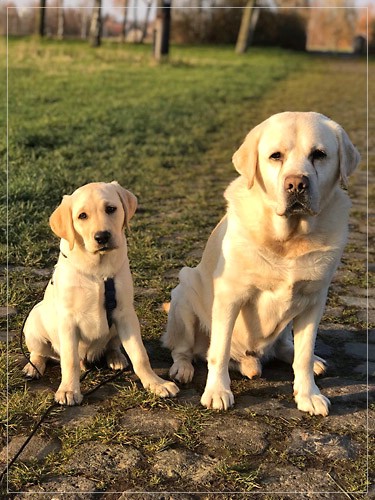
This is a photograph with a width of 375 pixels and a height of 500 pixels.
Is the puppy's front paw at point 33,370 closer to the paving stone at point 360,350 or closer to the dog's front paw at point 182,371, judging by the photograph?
the dog's front paw at point 182,371

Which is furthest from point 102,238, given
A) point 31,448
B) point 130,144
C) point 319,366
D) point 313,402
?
point 130,144

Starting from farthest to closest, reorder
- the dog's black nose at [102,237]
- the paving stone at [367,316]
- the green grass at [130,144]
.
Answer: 1. the green grass at [130,144]
2. the paving stone at [367,316]
3. the dog's black nose at [102,237]

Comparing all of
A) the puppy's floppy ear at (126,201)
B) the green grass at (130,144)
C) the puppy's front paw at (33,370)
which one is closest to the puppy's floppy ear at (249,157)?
the puppy's floppy ear at (126,201)

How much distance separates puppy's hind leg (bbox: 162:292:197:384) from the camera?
376 cm

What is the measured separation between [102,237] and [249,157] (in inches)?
33.1

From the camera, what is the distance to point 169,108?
48.0ft

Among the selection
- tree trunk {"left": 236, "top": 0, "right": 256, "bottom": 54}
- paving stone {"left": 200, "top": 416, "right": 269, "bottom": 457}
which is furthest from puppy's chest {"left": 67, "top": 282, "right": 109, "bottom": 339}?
tree trunk {"left": 236, "top": 0, "right": 256, "bottom": 54}

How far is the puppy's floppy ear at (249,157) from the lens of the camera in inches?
130

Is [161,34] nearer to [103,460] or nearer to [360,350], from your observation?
[360,350]

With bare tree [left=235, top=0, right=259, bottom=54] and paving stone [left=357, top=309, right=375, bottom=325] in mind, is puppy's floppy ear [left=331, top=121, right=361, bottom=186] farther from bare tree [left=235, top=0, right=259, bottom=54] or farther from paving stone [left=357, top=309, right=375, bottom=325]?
bare tree [left=235, top=0, right=259, bottom=54]

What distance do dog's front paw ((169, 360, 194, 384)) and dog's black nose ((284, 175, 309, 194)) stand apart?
125cm

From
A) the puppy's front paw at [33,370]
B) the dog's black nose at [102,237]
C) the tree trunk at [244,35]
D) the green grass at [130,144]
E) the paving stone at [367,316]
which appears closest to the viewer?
the dog's black nose at [102,237]

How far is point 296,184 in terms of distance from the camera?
10.3 ft

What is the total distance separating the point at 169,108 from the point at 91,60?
912 cm
